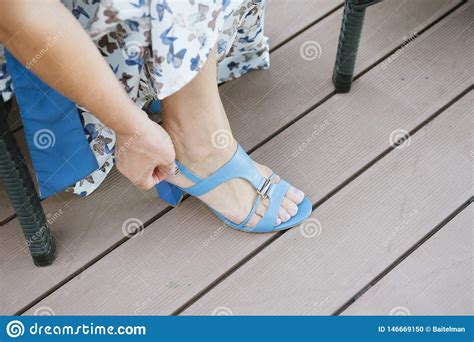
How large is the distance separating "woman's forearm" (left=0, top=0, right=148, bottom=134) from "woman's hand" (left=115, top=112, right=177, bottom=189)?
0.01 metres

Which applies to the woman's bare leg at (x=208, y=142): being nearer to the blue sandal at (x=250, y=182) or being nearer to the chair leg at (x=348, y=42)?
the blue sandal at (x=250, y=182)

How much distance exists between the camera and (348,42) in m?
1.23

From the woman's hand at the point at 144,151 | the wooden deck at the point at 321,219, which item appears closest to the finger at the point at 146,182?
the woman's hand at the point at 144,151

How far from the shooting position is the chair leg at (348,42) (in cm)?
116

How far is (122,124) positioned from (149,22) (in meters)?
0.15

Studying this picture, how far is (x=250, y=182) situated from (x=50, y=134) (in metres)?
0.36

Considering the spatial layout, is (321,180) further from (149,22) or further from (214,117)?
(149,22)

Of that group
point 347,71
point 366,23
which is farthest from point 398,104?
point 366,23

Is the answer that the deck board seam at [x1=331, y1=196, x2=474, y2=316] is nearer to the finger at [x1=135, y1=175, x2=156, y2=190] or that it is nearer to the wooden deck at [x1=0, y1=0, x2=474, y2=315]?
the wooden deck at [x1=0, y1=0, x2=474, y2=315]

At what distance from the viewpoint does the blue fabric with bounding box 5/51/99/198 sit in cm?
95

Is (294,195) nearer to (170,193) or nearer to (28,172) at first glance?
(170,193)

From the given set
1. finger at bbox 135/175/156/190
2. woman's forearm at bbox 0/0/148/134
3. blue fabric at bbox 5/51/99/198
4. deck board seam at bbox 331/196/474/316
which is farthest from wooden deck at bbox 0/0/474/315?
woman's forearm at bbox 0/0/148/134

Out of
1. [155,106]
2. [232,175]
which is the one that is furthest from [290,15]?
[232,175]

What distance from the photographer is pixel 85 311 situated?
3.57ft
